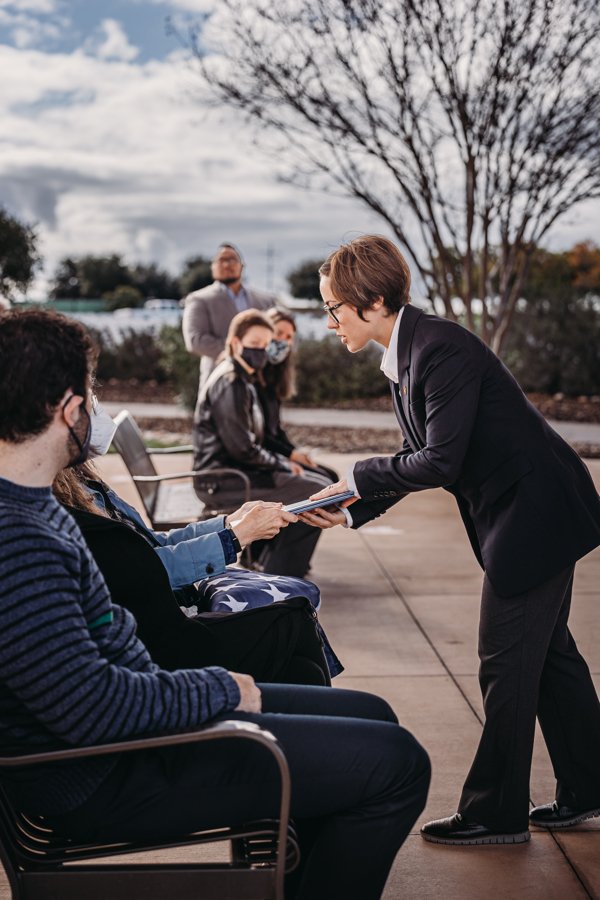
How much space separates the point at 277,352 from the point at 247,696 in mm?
4559

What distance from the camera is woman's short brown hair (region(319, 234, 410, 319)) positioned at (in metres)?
3.20

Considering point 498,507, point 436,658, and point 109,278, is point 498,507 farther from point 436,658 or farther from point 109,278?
point 109,278

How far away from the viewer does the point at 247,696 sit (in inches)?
89.8

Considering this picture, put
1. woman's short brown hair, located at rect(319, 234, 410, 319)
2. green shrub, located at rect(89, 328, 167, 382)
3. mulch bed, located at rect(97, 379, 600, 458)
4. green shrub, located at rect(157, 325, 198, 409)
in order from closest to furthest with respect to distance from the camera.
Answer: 1. woman's short brown hair, located at rect(319, 234, 410, 319)
2. mulch bed, located at rect(97, 379, 600, 458)
3. green shrub, located at rect(157, 325, 198, 409)
4. green shrub, located at rect(89, 328, 167, 382)

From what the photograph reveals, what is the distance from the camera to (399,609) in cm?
588

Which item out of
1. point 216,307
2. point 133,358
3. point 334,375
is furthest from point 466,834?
point 133,358

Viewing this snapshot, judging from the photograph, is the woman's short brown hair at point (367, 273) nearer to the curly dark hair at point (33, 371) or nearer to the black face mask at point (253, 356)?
the curly dark hair at point (33, 371)

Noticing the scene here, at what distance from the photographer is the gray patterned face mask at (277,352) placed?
21.9 feet

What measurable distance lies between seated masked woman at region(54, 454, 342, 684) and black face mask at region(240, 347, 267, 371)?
2749 mm

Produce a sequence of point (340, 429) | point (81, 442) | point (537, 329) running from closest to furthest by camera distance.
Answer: point (81, 442) < point (340, 429) < point (537, 329)

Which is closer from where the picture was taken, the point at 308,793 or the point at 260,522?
the point at 308,793

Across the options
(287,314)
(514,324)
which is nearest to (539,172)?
(287,314)

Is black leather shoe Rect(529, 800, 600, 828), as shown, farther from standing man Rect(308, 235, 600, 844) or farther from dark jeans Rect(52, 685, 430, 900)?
dark jeans Rect(52, 685, 430, 900)

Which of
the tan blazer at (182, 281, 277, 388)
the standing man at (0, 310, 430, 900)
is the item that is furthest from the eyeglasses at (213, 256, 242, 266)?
the standing man at (0, 310, 430, 900)
